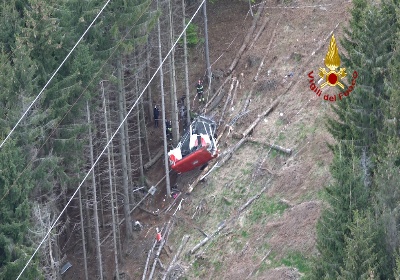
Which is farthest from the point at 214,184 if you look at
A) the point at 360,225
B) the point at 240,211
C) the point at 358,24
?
the point at 360,225

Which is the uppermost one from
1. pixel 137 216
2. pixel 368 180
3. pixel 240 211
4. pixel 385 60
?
pixel 385 60

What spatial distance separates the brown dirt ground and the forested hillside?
0.24 feet

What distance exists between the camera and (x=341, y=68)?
32438mm

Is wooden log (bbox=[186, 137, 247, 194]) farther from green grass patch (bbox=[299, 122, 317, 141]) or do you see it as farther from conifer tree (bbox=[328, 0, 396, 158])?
conifer tree (bbox=[328, 0, 396, 158])

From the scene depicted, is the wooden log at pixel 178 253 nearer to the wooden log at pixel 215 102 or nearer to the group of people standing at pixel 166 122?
the group of people standing at pixel 166 122

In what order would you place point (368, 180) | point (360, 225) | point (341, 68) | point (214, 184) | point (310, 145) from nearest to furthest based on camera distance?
1. point (360, 225)
2. point (368, 180)
3. point (341, 68)
4. point (310, 145)
5. point (214, 184)

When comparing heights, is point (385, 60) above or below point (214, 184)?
above

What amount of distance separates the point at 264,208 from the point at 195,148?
17.0 feet

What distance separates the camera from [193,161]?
128ft

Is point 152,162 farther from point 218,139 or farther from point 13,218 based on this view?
point 13,218

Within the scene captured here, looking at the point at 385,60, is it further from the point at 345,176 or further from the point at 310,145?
the point at 310,145

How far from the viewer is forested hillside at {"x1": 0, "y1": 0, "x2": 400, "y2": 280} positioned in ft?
90.7

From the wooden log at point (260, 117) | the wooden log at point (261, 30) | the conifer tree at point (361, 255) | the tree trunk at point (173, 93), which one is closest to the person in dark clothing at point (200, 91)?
the tree trunk at point (173, 93)

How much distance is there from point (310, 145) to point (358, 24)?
23.4 ft
